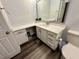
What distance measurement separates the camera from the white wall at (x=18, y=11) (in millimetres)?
1439

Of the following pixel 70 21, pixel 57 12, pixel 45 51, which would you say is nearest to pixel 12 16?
pixel 57 12

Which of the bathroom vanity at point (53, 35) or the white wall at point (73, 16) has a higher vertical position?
the white wall at point (73, 16)

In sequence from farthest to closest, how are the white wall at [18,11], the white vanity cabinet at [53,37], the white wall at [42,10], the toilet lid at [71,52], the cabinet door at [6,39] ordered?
the white wall at [42,10], the white wall at [18,11], the white vanity cabinet at [53,37], the cabinet door at [6,39], the toilet lid at [71,52]

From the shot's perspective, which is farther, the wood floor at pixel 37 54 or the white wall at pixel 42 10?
the white wall at pixel 42 10

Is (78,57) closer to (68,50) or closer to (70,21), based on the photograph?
(68,50)

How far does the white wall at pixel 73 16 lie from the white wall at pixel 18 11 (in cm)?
Result: 138

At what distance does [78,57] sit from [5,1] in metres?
2.22

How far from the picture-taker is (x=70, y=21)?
1348 mm

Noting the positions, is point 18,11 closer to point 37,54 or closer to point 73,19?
point 37,54

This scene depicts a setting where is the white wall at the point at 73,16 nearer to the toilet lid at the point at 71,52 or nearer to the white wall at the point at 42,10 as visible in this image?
the toilet lid at the point at 71,52

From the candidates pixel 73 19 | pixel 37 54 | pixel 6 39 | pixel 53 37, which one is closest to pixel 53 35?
pixel 53 37

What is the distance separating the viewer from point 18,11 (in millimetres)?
1625

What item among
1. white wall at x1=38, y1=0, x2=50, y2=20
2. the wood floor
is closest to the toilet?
the wood floor

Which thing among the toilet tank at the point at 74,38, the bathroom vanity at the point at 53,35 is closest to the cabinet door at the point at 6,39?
the bathroom vanity at the point at 53,35
